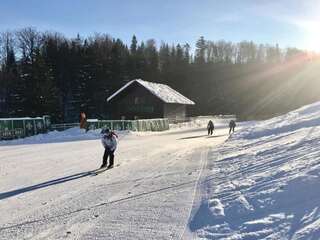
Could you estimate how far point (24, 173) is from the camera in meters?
14.6

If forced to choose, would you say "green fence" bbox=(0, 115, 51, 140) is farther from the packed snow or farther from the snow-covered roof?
the snow-covered roof

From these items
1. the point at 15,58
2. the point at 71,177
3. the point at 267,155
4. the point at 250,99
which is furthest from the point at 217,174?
the point at 250,99

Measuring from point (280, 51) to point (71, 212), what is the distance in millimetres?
168297

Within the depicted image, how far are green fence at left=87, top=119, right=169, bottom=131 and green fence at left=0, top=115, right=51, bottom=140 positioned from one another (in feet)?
13.7

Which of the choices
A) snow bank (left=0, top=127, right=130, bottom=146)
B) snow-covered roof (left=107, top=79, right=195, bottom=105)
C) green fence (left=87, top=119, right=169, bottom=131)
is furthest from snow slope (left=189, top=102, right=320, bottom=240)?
snow-covered roof (left=107, top=79, right=195, bottom=105)

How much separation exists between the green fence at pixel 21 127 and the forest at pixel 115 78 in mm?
27598

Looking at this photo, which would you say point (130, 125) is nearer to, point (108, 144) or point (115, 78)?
point (108, 144)

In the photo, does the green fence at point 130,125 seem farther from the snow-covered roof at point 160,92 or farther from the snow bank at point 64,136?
the snow-covered roof at point 160,92

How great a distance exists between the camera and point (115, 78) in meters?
85.6

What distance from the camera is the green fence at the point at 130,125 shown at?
4003 centimetres

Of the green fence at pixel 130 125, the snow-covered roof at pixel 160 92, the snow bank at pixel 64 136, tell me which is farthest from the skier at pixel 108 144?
the snow-covered roof at pixel 160 92

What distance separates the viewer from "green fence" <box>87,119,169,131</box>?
4003cm

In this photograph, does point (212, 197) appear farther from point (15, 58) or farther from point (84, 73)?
point (15, 58)

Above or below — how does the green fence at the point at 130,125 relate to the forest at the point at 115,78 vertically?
below
